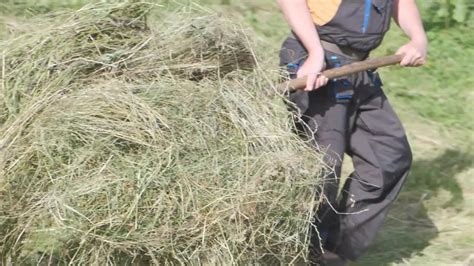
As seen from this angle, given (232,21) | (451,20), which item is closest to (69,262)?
(232,21)

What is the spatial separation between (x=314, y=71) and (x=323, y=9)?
1.04 ft

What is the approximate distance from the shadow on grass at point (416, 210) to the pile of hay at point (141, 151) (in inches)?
52.9

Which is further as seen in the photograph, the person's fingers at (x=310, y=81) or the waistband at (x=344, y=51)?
the waistband at (x=344, y=51)

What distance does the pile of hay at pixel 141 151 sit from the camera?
417cm

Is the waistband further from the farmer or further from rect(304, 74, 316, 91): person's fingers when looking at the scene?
rect(304, 74, 316, 91): person's fingers

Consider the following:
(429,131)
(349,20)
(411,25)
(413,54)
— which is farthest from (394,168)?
(429,131)

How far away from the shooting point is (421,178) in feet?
22.1

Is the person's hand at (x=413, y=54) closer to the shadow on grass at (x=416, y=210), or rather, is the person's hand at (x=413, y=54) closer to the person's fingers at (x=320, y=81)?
the person's fingers at (x=320, y=81)

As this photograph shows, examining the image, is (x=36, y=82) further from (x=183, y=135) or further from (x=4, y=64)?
(x=183, y=135)

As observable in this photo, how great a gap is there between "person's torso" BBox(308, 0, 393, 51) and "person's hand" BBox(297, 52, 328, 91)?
0.56ft

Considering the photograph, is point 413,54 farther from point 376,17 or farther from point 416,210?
point 416,210

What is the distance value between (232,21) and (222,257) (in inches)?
40.5

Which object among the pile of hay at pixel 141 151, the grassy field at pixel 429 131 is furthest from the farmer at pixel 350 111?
the pile of hay at pixel 141 151

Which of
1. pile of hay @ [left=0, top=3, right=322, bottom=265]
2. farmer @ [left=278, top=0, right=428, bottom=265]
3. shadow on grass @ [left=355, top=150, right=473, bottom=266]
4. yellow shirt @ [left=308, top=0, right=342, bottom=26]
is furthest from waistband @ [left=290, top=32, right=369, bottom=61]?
shadow on grass @ [left=355, top=150, right=473, bottom=266]
